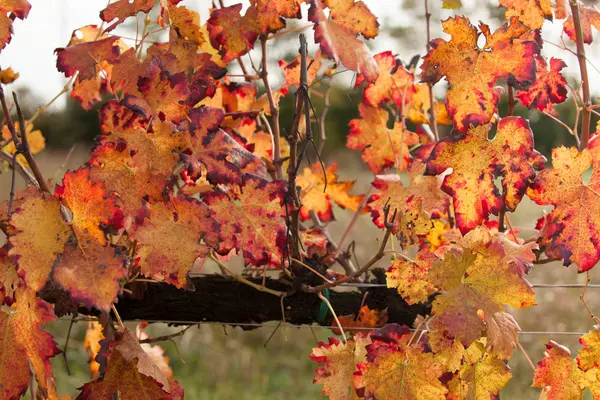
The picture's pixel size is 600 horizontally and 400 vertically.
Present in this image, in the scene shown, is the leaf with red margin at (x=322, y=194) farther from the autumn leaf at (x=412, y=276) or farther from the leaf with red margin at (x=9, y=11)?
the leaf with red margin at (x=9, y=11)

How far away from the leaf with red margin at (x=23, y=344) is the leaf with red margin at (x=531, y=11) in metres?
0.74

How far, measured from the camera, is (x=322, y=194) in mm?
1411

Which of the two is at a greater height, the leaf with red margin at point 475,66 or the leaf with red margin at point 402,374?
the leaf with red margin at point 475,66

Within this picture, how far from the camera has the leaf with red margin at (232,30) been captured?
0.93 meters

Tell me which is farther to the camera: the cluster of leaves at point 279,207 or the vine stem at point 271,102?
the vine stem at point 271,102

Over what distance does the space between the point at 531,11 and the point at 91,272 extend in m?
0.70

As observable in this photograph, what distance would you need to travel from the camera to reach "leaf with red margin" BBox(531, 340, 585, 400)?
3.22ft

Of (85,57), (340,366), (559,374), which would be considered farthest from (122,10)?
(559,374)

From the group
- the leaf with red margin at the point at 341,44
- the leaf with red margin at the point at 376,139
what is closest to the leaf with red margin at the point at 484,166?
the leaf with red margin at the point at 341,44

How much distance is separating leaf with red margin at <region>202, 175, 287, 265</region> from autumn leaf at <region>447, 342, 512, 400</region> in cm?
29

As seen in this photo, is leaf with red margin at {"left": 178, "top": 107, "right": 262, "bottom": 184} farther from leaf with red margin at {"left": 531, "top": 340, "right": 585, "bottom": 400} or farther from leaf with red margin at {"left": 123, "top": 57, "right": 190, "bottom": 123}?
leaf with red margin at {"left": 531, "top": 340, "right": 585, "bottom": 400}

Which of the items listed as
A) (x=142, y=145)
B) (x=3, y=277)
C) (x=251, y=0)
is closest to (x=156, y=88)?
(x=142, y=145)

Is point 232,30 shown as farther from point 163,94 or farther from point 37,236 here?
point 37,236

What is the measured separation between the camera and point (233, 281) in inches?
43.7
